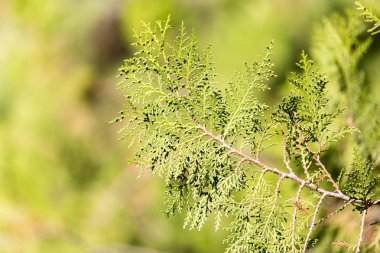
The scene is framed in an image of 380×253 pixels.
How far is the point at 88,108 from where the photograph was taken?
3943 mm

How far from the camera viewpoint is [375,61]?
83.6 inches

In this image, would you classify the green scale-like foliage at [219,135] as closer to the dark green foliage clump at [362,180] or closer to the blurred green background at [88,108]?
the dark green foliage clump at [362,180]

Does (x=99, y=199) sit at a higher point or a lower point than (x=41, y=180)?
higher

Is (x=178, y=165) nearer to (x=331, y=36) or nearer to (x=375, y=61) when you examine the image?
(x=331, y=36)

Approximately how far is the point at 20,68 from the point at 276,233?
117 inches

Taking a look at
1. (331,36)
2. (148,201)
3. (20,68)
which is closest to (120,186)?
(148,201)

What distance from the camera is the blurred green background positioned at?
2180 mm

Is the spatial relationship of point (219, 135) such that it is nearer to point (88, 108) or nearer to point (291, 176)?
point (291, 176)

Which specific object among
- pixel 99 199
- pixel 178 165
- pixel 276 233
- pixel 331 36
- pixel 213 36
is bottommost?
pixel 276 233

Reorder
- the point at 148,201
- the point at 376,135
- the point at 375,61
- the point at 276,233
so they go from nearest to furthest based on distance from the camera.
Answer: the point at 276,233 → the point at 376,135 → the point at 375,61 → the point at 148,201

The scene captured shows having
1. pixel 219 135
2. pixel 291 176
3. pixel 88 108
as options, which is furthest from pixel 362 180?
pixel 88 108

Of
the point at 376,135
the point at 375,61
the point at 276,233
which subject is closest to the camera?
the point at 276,233

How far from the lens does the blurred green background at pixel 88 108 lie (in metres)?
2.18

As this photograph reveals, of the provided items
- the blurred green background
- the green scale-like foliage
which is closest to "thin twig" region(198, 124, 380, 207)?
the green scale-like foliage
